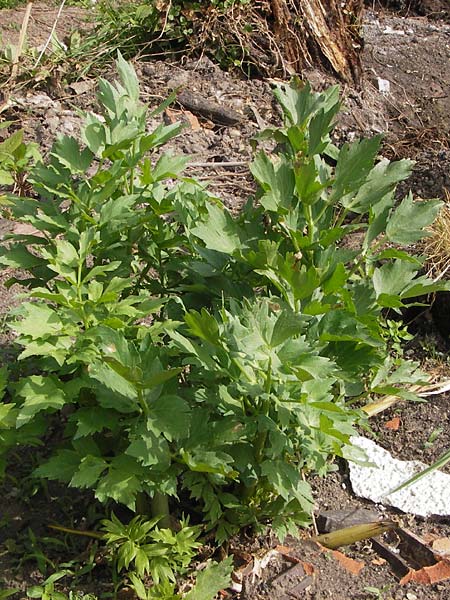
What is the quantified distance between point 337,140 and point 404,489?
2424 millimetres

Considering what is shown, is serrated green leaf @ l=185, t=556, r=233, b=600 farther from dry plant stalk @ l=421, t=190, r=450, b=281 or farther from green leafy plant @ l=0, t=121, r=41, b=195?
green leafy plant @ l=0, t=121, r=41, b=195

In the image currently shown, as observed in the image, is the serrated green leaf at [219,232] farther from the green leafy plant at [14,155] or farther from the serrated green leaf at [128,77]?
the green leafy plant at [14,155]

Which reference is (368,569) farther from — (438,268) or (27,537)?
(438,268)

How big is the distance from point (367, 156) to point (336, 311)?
1.32 ft

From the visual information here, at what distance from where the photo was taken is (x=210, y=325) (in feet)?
5.67

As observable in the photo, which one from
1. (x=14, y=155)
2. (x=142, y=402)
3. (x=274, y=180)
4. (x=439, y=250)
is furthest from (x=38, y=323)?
(x=439, y=250)

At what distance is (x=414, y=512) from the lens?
8.29 feet

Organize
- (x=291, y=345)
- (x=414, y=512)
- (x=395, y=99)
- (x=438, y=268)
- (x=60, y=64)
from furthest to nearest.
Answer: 1. (x=395, y=99)
2. (x=60, y=64)
3. (x=438, y=268)
4. (x=414, y=512)
5. (x=291, y=345)

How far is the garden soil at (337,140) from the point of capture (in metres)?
2.24

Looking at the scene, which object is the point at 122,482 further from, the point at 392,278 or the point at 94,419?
the point at 392,278

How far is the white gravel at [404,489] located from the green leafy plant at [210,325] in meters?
0.43

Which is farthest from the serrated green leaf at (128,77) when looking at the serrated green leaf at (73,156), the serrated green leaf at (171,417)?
the serrated green leaf at (171,417)

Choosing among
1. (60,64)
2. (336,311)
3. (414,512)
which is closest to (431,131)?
(60,64)

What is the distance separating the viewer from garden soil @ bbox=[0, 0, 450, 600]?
2242mm
